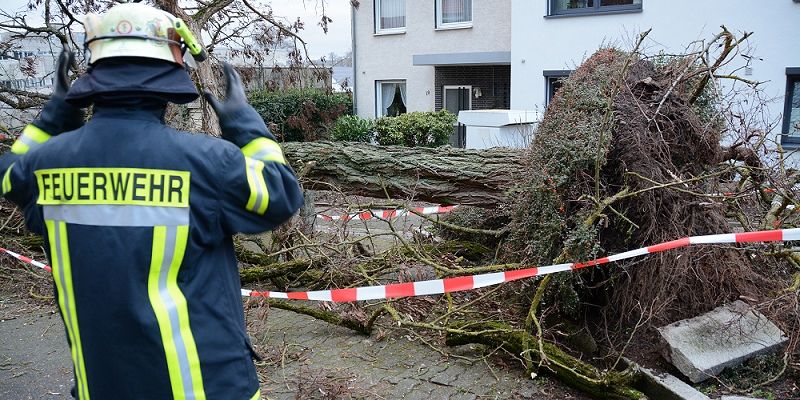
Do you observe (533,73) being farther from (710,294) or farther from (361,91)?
(710,294)

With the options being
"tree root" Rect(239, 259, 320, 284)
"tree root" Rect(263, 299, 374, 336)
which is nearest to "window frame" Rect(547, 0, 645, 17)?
"tree root" Rect(239, 259, 320, 284)

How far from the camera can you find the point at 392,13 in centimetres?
1705

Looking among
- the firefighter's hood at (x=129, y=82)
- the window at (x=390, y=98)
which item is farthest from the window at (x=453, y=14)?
the firefighter's hood at (x=129, y=82)

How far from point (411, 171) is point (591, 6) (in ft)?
25.5

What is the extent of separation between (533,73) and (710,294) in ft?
30.8

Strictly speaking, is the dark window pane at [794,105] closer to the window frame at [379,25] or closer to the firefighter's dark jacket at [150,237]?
the window frame at [379,25]

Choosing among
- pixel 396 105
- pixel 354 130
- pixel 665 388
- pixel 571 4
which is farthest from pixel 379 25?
pixel 665 388

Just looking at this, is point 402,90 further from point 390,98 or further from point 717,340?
point 717,340

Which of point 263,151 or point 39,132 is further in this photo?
point 39,132

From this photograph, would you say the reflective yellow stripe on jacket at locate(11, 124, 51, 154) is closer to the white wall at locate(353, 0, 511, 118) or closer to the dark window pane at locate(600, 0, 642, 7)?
the dark window pane at locate(600, 0, 642, 7)

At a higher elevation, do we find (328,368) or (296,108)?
(296,108)

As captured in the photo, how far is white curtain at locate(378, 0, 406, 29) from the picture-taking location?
55.2ft

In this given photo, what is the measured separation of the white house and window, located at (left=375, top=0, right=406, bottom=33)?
1.0 inches

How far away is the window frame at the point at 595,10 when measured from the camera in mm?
11328
